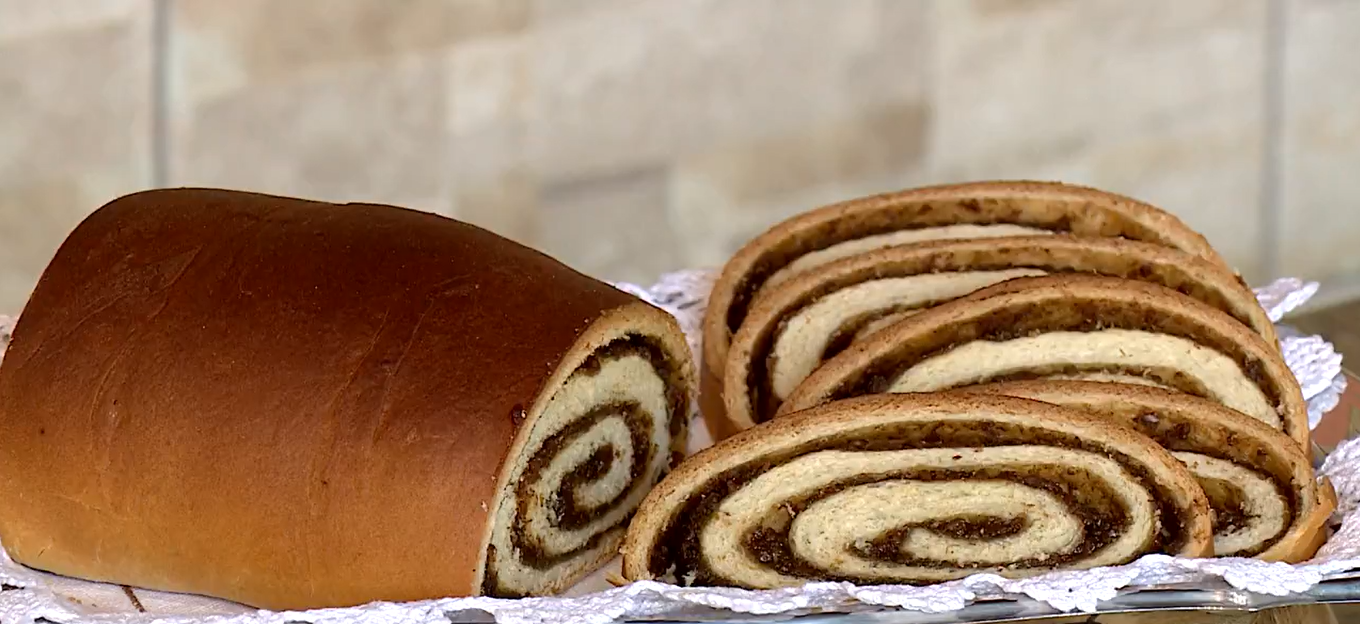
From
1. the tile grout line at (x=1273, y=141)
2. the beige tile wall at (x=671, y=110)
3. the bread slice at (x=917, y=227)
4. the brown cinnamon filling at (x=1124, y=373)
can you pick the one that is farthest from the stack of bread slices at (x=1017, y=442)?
the tile grout line at (x=1273, y=141)

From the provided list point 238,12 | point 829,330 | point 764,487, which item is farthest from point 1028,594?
point 238,12

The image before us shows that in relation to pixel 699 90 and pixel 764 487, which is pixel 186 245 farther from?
pixel 699 90

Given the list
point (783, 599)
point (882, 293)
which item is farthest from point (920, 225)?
point (783, 599)

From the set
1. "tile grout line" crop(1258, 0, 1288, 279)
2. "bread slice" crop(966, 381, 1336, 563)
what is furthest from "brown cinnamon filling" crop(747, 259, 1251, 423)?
"tile grout line" crop(1258, 0, 1288, 279)

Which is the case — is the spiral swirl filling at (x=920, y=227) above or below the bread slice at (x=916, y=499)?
above

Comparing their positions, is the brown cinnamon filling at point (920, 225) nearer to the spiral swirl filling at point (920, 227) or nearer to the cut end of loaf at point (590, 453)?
the spiral swirl filling at point (920, 227)

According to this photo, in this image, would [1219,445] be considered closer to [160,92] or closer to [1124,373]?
[1124,373]
